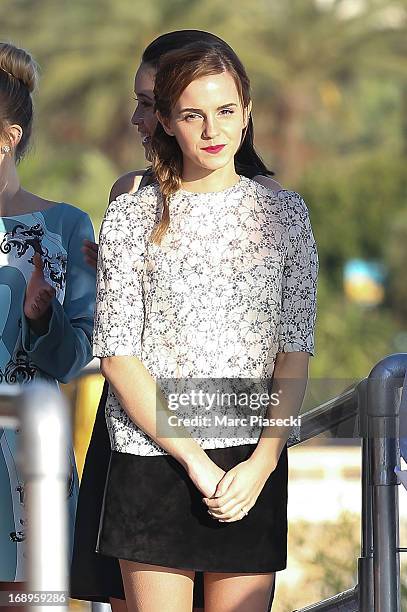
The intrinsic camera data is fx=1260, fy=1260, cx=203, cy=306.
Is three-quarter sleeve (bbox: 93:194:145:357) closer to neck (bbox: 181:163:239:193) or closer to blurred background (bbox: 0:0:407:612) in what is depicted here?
neck (bbox: 181:163:239:193)

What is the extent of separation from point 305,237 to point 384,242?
21.9 m

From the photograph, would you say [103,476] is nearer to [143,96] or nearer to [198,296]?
[198,296]

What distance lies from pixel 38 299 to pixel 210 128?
1.83 feet

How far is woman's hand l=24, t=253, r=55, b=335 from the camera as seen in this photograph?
2.74 metres

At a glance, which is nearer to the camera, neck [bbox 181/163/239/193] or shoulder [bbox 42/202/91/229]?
neck [bbox 181/163/239/193]

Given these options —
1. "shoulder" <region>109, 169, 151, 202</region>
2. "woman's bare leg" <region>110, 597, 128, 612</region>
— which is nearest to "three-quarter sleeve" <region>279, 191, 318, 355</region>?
"shoulder" <region>109, 169, 151, 202</region>

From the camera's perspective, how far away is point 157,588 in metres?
2.42

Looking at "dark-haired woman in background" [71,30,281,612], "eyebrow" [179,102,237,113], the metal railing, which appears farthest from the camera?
"dark-haired woman in background" [71,30,281,612]

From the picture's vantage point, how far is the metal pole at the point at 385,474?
2.50 m

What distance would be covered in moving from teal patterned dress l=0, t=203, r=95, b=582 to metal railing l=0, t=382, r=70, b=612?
1.25 meters

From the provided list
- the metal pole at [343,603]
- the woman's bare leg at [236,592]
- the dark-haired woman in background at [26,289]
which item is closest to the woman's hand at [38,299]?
the dark-haired woman in background at [26,289]

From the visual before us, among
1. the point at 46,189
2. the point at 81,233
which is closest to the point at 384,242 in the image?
the point at 46,189

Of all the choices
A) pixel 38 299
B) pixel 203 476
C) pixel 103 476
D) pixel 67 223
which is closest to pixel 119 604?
pixel 103 476

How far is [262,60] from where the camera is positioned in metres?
22.4
